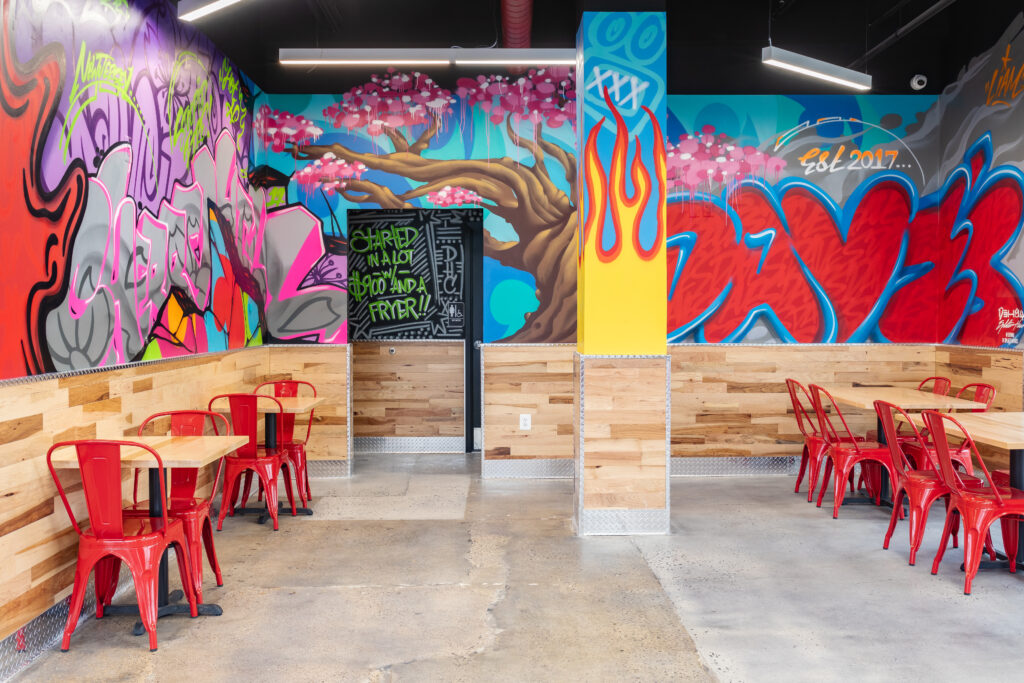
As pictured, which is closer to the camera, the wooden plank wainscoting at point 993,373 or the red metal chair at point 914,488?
the red metal chair at point 914,488

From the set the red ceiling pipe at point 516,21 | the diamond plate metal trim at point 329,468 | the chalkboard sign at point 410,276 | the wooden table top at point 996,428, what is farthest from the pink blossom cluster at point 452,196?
the wooden table top at point 996,428

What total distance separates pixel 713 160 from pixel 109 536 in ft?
19.6

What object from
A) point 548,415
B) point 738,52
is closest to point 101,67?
point 548,415

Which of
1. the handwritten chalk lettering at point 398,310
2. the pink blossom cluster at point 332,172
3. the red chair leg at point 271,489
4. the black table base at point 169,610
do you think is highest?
the pink blossom cluster at point 332,172

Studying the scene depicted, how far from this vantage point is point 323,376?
716cm

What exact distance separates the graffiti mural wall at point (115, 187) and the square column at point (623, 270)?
285 centimetres

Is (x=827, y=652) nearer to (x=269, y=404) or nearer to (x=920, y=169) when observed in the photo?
(x=269, y=404)

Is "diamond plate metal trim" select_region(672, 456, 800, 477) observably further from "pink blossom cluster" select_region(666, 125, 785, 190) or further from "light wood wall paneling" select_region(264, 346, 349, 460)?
"light wood wall paneling" select_region(264, 346, 349, 460)

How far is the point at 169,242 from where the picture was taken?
5148mm

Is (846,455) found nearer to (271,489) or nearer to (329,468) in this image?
(271,489)

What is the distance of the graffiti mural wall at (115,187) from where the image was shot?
11.3ft

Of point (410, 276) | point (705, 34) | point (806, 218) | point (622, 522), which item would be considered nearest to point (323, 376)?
point (410, 276)

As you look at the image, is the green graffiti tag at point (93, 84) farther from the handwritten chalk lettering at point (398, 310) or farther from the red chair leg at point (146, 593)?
the handwritten chalk lettering at point (398, 310)

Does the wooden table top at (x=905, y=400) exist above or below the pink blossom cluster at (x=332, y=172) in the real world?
below
